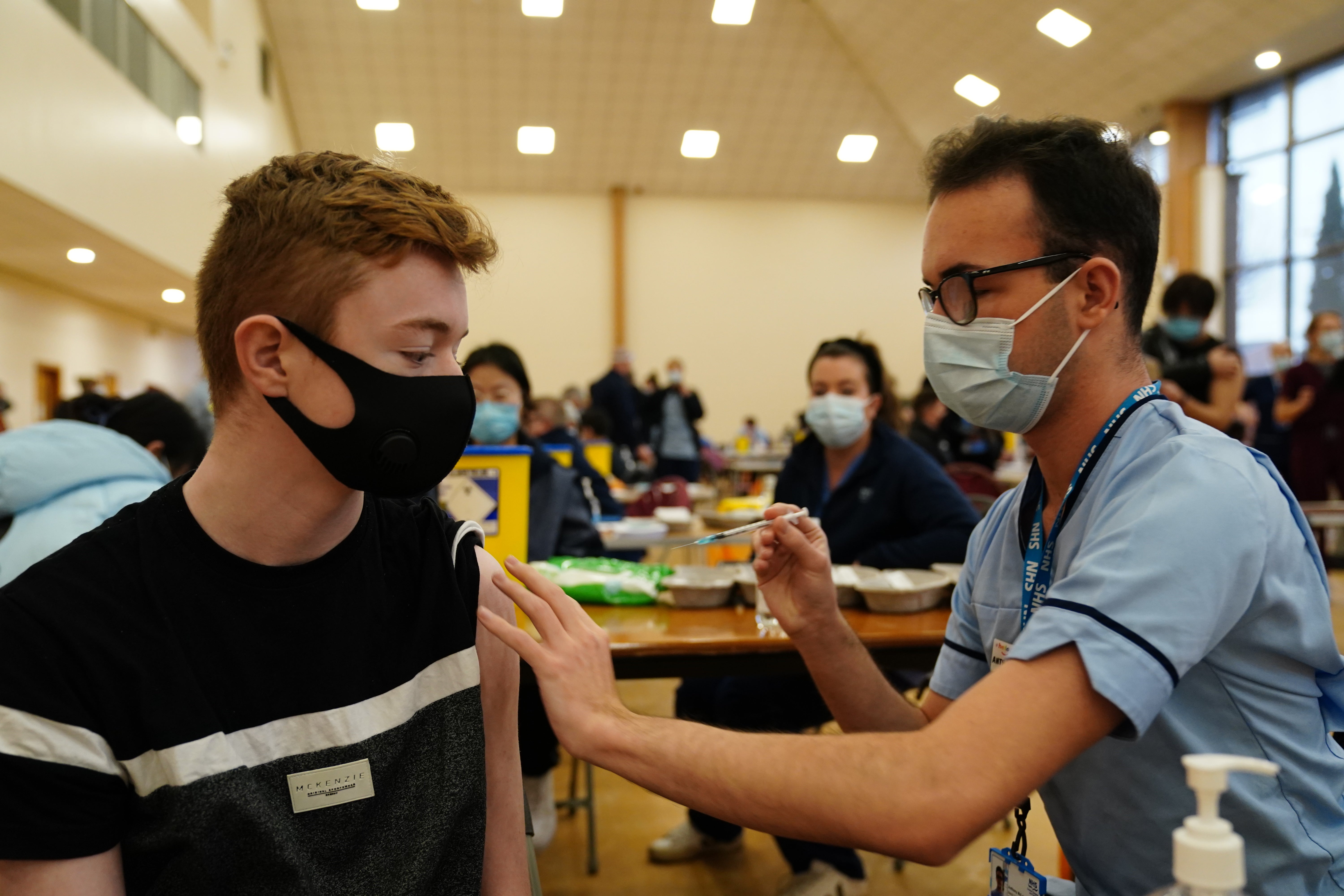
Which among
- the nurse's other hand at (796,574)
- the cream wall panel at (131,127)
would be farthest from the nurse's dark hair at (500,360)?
the nurse's other hand at (796,574)

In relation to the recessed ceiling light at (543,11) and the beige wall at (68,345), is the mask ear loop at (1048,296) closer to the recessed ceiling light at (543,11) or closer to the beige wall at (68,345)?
the beige wall at (68,345)

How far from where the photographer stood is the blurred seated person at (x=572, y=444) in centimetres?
417

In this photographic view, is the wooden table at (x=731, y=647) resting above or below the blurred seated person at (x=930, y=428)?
below

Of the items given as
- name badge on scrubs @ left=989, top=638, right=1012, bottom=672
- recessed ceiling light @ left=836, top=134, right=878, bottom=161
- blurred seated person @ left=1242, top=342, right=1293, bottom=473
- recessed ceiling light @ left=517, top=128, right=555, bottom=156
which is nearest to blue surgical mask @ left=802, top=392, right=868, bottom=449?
name badge on scrubs @ left=989, top=638, right=1012, bottom=672

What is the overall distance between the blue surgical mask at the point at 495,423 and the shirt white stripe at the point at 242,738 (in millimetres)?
1570

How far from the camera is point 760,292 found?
15.1m

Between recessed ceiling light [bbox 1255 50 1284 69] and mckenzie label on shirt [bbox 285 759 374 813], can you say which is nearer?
mckenzie label on shirt [bbox 285 759 374 813]

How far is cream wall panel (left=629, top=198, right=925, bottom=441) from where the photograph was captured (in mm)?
14961

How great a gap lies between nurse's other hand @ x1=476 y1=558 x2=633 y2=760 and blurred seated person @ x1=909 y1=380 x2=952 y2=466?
3671 mm

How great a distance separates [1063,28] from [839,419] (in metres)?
8.54

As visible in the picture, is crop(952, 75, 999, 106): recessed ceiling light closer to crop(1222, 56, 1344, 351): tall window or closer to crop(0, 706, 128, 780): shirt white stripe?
crop(1222, 56, 1344, 351): tall window

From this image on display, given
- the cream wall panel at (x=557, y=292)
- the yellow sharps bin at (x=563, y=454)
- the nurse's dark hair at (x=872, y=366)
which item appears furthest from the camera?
the cream wall panel at (x=557, y=292)

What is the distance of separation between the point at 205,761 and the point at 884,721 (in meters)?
0.88

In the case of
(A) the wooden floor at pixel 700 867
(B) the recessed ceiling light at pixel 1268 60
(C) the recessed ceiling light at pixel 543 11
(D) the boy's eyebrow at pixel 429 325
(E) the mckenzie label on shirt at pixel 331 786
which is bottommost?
(A) the wooden floor at pixel 700 867
